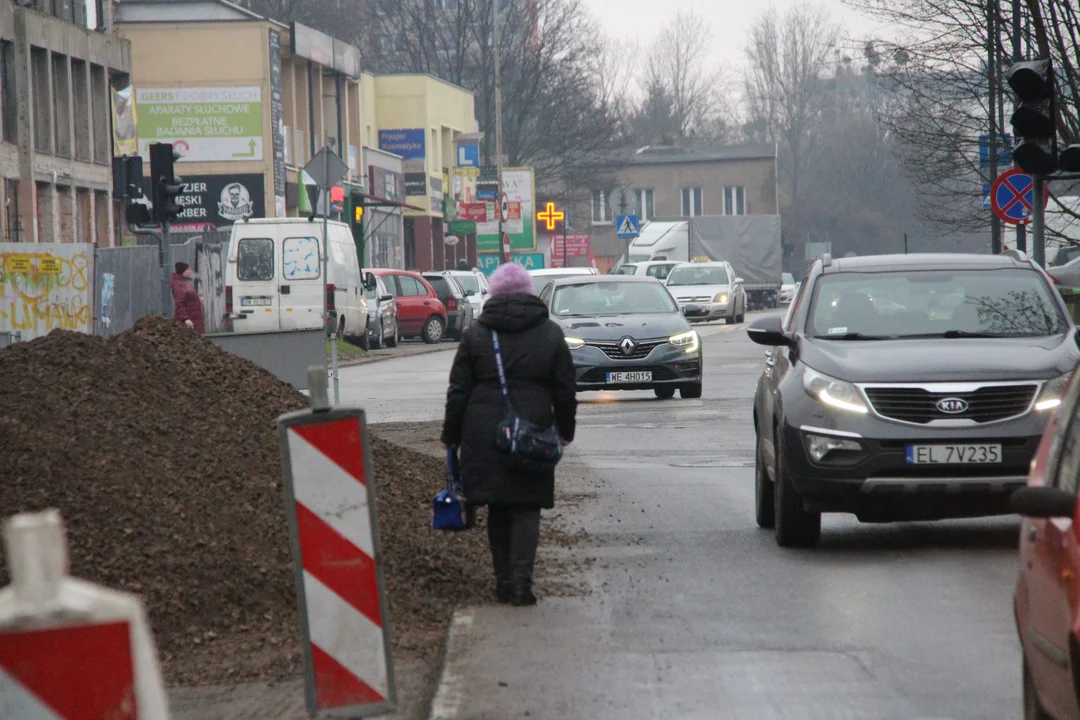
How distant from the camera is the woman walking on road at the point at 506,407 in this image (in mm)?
8398

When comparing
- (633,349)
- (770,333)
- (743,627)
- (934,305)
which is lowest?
(743,627)

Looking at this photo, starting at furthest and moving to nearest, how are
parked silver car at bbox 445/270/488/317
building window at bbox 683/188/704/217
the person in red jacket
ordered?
building window at bbox 683/188/704/217
parked silver car at bbox 445/270/488/317
the person in red jacket

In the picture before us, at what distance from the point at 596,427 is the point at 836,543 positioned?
8.48 metres

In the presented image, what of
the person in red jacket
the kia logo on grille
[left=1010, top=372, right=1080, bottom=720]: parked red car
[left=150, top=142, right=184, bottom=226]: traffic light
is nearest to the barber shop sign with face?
the person in red jacket

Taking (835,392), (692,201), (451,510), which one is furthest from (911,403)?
(692,201)

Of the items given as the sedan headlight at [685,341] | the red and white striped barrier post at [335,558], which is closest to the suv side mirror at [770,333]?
the red and white striped barrier post at [335,558]

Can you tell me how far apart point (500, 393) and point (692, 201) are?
12367cm

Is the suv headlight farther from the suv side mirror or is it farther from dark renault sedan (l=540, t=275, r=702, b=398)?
dark renault sedan (l=540, t=275, r=702, b=398)

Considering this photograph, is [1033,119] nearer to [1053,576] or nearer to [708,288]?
[1053,576]

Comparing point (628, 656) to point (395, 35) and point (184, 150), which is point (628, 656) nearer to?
point (184, 150)

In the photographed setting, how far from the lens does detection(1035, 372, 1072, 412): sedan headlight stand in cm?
976

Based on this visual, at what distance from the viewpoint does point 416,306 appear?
4209cm

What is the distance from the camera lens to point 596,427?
19.0 meters

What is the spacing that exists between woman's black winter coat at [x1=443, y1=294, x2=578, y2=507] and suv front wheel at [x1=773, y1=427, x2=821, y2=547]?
74.8 inches
